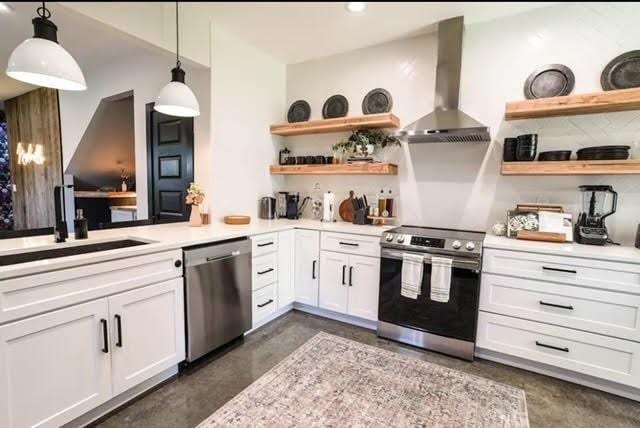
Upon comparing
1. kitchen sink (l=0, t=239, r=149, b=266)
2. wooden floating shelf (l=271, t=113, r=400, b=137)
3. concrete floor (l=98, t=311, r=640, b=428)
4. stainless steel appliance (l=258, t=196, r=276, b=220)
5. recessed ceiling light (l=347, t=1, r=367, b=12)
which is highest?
wooden floating shelf (l=271, t=113, r=400, b=137)

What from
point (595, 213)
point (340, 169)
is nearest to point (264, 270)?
point (340, 169)

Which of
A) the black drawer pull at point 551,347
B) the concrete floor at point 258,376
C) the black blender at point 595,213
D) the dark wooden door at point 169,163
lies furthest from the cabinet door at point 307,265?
the black blender at point 595,213

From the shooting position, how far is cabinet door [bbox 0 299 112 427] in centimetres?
131

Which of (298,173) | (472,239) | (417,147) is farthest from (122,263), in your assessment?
(417,147)

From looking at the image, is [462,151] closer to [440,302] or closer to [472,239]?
[472,239]

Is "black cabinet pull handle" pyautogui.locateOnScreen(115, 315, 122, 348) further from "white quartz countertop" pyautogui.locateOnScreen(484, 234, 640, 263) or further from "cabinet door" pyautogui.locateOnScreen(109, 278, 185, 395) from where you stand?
"white quartz countertop" pyautogui.locateOnScreen(484, 234, 640, 263)

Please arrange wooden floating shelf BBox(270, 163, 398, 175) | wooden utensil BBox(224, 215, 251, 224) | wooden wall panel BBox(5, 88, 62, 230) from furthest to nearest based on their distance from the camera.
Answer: wooden floating shelf BBox(270, 163, 398, 175) < wooden utensil BBox(224, 215, 251, 224) < wooden wall panel BBox(5, 88, 62, 230)

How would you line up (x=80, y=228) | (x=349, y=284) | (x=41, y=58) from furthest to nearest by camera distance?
(x=349, y=284)
(x=80, y=228)
(x=41, y=58)

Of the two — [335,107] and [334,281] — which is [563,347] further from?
[335,107]

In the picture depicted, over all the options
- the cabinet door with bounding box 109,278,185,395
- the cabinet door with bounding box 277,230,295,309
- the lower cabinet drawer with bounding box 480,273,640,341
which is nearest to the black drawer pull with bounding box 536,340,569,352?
the lower cabinet drawer with bounding box 480,273,640,341

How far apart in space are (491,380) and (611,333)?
0.76m

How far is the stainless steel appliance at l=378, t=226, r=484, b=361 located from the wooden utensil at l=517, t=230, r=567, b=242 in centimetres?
28

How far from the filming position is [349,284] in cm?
272

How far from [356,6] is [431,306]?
7.47 feet
